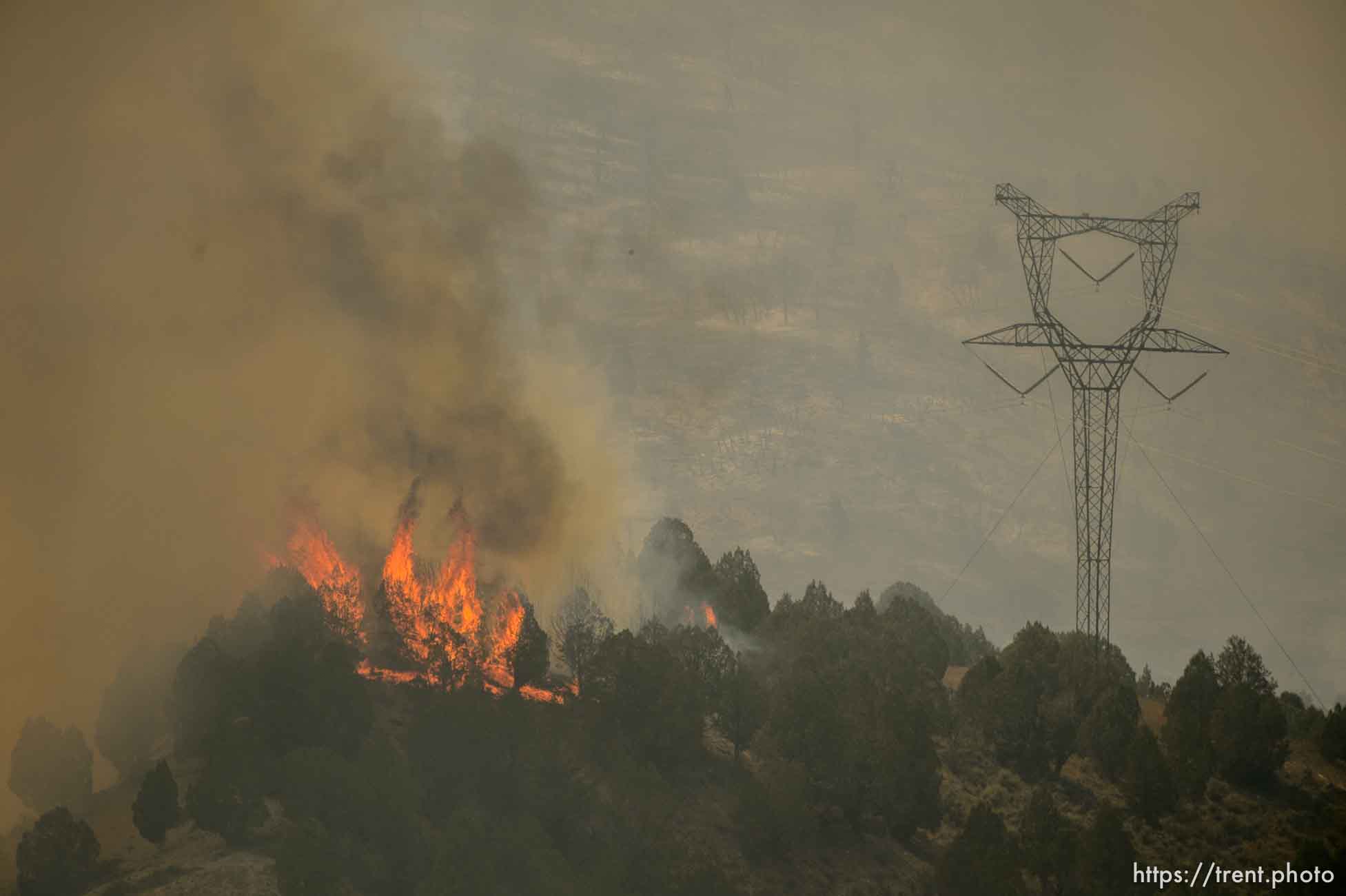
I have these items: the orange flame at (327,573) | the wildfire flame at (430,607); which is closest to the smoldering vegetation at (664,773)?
the wildfire flame at (430,607)

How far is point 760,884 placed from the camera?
9556 cm

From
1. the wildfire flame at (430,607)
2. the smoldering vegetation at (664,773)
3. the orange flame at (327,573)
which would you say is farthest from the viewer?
the orange flame at (327,573)

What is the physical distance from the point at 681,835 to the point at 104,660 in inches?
2037

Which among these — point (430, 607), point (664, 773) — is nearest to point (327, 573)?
point (430, 607)

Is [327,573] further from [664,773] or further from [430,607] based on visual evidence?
[664,773]

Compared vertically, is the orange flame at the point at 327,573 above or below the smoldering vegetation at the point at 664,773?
above

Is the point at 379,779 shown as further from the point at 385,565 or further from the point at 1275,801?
the point at 1275,801

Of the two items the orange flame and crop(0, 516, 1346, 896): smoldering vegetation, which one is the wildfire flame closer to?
the orange flame

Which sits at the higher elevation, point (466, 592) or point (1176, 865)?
point (466, 592)

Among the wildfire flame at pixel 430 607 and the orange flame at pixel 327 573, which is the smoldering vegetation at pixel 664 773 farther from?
the orange flame at pixel 327 573

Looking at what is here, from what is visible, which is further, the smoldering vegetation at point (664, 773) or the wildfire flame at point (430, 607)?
the wildfire flame at point (430, 607)

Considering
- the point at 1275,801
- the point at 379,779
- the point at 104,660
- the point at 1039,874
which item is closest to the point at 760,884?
the point at 1039,874

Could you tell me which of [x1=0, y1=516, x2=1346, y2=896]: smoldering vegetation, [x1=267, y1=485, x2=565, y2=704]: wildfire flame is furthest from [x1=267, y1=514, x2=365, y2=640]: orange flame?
[x1=0, y1=516, x2=1346, y2=896]: smoldering vegetation

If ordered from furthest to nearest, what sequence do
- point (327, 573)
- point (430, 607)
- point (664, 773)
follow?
1. point (327, 573)
2. point (430, 607)
3. point (664, 773)
